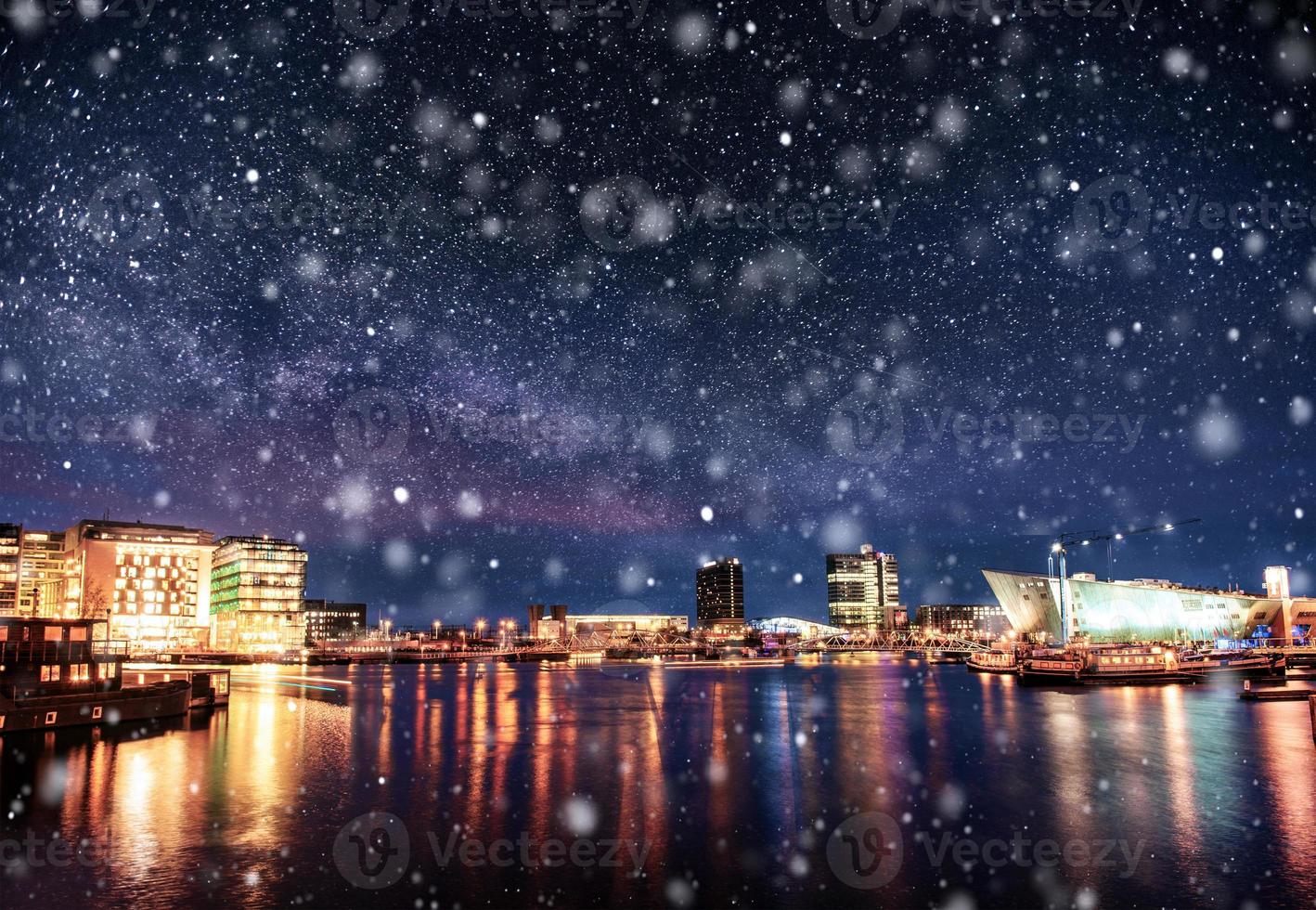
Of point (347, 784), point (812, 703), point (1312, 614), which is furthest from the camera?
point (1312, 614)

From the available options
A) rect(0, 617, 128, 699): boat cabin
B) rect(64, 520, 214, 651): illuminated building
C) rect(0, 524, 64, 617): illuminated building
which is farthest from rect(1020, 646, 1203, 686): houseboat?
rect(0, 524, 64, 617): illuminated building

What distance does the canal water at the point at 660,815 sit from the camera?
1783cm

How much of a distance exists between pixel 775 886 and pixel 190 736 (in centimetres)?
3613

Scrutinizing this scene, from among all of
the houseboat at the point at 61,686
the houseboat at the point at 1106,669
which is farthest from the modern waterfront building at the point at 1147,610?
the houseboat at the point at 61,686

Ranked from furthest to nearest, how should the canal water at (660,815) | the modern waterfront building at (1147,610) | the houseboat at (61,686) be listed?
the modern waterfront building at (1147,610)
the houseboat at (61,686)
the canal water at (660,815)

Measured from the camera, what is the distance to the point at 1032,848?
21.3 metres

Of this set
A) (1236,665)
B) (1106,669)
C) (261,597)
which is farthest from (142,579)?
(1236,665)

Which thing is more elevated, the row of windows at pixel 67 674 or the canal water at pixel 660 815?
the row of windows at pixel 67 674

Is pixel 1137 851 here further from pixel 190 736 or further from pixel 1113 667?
pixel 1113 667

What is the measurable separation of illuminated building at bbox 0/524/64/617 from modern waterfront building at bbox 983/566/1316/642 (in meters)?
190

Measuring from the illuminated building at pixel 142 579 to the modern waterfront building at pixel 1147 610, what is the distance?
163378mm

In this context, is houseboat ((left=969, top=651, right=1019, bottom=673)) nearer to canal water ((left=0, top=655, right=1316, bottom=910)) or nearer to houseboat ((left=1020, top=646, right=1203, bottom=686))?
houseboat ((left=1020, top=646, right=1203, bottom=686))

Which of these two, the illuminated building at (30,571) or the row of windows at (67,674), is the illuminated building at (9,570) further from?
the row of windows at (67,674)

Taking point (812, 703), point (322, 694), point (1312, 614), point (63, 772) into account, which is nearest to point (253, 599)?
point (322, 694)
